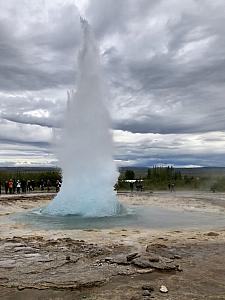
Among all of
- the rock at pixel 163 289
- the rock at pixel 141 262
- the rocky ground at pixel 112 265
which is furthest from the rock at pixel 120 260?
the rock at pixel 163 289

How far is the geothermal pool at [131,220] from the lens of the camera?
39.5 feet

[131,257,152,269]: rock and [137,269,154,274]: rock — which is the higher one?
[131,257,152,269]: rock

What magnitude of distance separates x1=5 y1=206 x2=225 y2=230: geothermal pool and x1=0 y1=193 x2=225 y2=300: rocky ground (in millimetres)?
1498

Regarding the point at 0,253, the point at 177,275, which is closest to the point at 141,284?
the point at 177,275

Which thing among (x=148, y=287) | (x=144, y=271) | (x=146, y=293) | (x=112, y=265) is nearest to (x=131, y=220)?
(x=112, y=265)

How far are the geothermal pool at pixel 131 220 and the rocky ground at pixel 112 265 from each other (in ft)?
4.91

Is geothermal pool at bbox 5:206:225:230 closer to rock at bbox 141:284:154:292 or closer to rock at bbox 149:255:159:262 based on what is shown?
rock at bbox 149:255:159:262

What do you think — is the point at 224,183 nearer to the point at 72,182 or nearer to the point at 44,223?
the point at 72,182

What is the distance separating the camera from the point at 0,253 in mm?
7941

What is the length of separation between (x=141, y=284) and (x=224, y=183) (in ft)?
86.0

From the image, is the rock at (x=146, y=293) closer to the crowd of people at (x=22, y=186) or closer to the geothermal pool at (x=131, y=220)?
the geothermal pool at (x=131, y=220)

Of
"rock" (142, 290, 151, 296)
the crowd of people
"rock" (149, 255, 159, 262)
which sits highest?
the crowd of people

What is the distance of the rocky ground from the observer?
18.6 ft

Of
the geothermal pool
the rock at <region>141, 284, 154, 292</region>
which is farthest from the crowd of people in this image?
the rock at <region>141, 284, 154, 292</region>
